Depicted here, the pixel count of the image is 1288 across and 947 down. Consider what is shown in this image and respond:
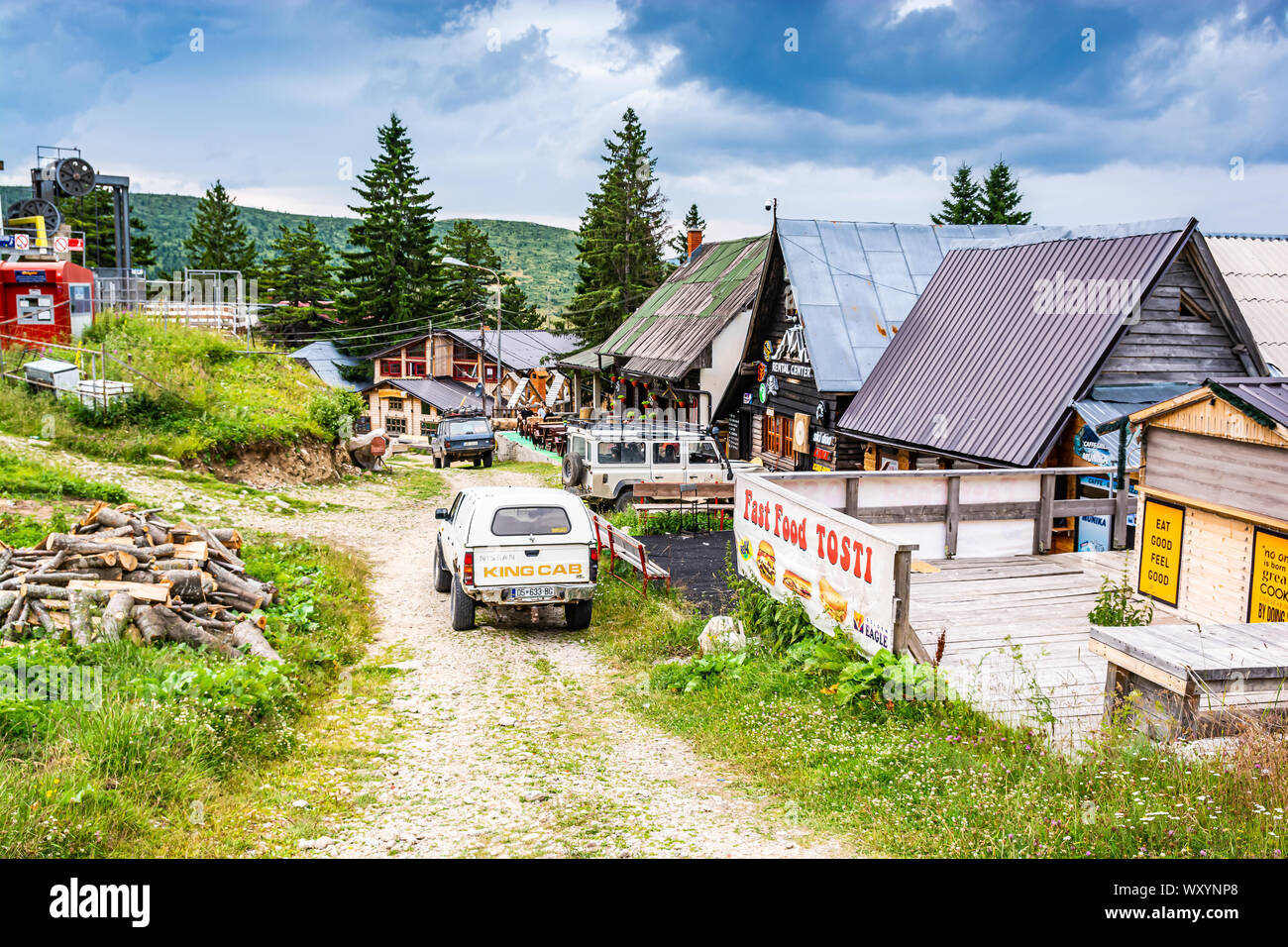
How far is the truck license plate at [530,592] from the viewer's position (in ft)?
43.0

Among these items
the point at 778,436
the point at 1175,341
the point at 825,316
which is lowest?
the point at 778,436

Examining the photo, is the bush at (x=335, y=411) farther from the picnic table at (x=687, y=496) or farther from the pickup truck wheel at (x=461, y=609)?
the pickup truck wheel at (x=461, y=609)

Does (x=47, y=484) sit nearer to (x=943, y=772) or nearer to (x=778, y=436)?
Answer: (x=778, y=436)

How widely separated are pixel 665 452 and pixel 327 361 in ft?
188

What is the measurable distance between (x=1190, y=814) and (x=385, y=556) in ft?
52.9

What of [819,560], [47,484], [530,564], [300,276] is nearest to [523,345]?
[300,276]

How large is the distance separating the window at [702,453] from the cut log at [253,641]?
12.6m

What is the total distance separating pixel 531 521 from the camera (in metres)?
13.4

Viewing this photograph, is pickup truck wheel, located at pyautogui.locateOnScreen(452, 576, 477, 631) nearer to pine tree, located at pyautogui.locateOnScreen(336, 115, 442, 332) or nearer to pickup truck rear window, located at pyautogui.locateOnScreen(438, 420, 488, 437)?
pickup truck rear window, located at pyautogui.locateOnScreen(438, 420, 488, 437)

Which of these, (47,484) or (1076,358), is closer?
(1076,358)

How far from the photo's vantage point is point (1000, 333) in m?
17.6
